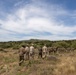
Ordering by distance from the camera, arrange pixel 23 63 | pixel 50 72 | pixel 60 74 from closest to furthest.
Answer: pixel 60 74
pixel 50 72
pixel 23 63

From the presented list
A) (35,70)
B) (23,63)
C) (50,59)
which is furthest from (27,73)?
(50,59)

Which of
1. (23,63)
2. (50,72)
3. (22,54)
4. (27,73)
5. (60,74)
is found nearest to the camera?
(60,74)

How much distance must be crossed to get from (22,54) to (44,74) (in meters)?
8.11

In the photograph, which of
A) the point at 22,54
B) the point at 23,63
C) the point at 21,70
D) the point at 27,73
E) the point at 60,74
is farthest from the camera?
the point at 22,54

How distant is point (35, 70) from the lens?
17.6 metres

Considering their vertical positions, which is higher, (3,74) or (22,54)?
(22,54)

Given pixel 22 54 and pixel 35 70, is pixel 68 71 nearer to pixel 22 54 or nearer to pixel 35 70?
pixel 35 70

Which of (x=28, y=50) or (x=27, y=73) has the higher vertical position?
(x=28, y=50)

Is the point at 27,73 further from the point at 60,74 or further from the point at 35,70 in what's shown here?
the point at 60,74

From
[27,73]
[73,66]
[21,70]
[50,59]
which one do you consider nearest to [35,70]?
[27,73]

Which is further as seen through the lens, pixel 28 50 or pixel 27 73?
pixel 28 50

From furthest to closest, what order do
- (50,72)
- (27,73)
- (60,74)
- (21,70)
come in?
(21,70), (27,73), (50,72), (60,74)

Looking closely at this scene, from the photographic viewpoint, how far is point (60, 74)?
14.9 meters

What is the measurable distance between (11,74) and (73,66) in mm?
5365
